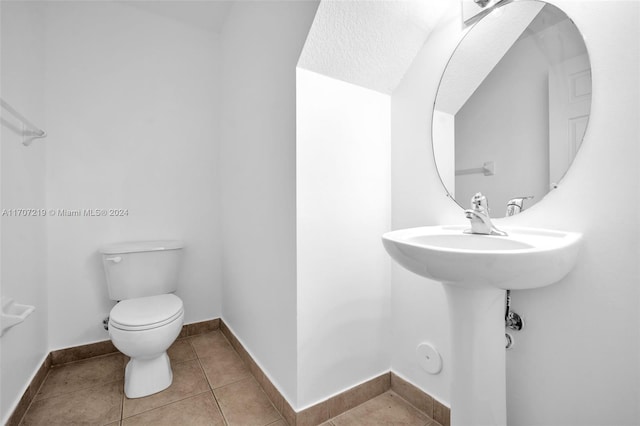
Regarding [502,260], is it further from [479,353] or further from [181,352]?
[181,352]

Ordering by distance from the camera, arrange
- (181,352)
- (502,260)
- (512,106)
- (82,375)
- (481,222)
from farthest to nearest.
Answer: (181,352) < (82,375) < (512,106) < (481,222) < (502,260)

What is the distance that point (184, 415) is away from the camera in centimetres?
133

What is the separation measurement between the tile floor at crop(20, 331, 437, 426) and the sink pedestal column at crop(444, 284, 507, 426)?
0.44m

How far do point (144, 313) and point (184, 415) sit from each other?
515 mm

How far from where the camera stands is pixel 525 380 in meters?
1.04

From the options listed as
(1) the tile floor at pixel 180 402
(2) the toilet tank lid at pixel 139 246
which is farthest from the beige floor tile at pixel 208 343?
(2) the toilet tank lid at pixel 139 246

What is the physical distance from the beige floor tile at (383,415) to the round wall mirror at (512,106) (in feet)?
3.16

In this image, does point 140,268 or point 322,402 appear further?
point 140,268

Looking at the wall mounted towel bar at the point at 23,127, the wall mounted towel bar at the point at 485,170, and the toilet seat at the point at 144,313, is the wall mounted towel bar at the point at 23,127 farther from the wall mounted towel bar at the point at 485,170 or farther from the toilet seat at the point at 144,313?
the wall mounted towel bar at the point at 485,170

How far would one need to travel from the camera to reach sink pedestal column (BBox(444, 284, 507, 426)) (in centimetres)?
91

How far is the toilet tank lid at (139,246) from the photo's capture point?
1719 millimetres

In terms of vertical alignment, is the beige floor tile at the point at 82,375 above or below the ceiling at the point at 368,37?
below

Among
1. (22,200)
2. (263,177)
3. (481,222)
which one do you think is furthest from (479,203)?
(22,200)

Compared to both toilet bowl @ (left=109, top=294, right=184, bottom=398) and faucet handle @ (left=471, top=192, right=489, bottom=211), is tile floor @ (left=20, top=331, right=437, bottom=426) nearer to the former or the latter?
toilet bowl @ (left=109, top=294, right=184, bottom=398)
